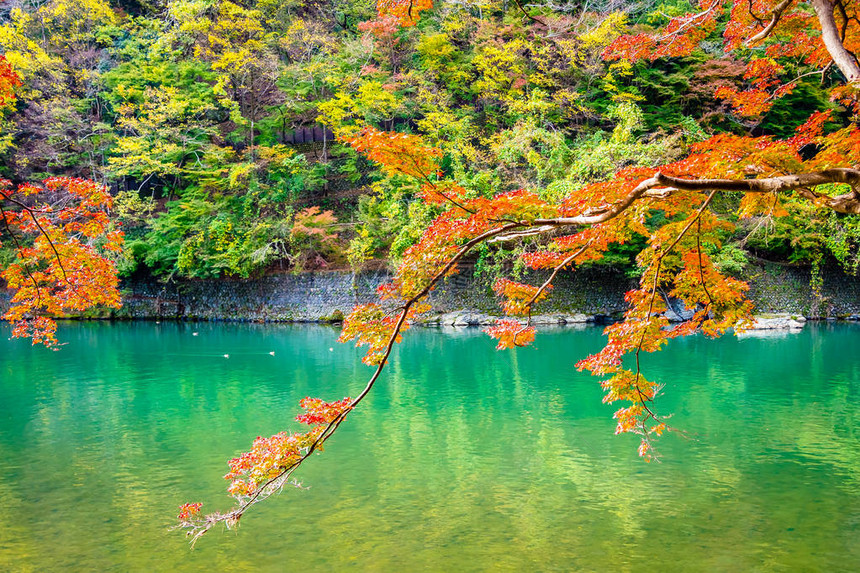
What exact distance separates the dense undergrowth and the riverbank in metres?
0.70

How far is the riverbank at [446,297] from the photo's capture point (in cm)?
2006

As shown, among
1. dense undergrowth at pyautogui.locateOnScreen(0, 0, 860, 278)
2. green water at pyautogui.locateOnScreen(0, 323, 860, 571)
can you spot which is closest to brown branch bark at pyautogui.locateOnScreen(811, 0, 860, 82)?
green water at pyautogui.locateOnScreen(0, 323, 860, 571)

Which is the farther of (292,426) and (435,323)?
(435,323)

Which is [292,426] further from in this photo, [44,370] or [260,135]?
[260,135]

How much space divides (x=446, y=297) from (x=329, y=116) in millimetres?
7666

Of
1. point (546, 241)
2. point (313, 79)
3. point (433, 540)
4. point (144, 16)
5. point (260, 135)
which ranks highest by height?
point (144, 16)

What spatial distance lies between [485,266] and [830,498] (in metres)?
14.7

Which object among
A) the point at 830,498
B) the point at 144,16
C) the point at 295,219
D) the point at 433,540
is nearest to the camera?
the point at 433,540

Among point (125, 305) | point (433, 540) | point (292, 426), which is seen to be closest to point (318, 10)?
point (125, 305)

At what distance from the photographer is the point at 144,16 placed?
28.1 meters

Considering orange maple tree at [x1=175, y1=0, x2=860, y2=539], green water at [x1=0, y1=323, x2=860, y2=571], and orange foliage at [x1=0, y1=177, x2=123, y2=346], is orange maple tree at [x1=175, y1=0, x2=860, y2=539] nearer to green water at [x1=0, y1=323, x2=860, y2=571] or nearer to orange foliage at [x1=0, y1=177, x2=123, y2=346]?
green water at [x1=0, y1=323, x2=860, y2=571]

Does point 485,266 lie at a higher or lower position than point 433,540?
higher

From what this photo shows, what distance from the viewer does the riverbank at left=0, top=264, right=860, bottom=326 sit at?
2006cm

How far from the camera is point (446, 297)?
21.3 metres
